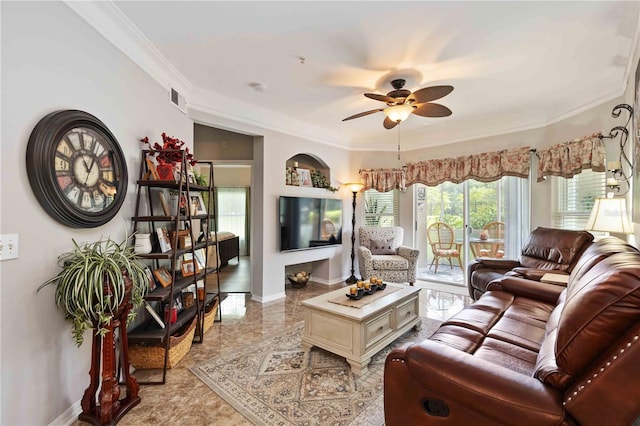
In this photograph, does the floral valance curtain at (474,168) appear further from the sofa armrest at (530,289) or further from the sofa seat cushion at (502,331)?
the sofa seat cushion at (502,331)

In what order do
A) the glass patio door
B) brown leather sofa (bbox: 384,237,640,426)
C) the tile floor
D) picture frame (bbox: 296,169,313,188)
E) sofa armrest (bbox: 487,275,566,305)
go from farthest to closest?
picture frame (bbox: 296,169,313,188) → the glass patio door → sofa armrest (bbox: 487,275,566,305) → the tile floor → brown leather sofa (bbox: 384,237,640,426)

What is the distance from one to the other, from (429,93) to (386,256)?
9.79 feet

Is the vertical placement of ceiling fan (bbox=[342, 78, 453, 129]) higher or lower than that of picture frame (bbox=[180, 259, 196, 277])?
higher

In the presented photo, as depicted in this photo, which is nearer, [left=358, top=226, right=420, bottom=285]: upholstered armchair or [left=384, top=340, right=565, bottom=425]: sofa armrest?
[left=384, top=340, right=565, bottom=425]: sofa armrest

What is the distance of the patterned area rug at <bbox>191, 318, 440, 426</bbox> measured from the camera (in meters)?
1.79

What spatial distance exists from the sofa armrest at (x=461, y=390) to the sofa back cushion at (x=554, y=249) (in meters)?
2.66

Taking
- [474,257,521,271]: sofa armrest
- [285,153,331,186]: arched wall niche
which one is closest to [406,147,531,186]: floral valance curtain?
[474,257,521,271]: sofa armrest

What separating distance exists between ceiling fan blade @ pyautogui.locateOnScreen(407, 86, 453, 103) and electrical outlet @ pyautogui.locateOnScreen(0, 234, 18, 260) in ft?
9.69

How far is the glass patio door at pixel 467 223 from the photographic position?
438cm

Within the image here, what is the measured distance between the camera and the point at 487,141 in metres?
4.42

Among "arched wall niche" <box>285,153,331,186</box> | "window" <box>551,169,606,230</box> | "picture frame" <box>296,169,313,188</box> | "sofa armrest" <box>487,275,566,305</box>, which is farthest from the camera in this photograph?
"arched wall niche" <box>285,153,331,186</box>

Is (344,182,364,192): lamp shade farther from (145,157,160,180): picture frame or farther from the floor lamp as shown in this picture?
(145,157,160,180): picture frame

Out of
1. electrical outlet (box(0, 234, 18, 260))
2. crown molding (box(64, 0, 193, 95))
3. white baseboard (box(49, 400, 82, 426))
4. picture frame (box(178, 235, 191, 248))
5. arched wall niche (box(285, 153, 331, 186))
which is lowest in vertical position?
white baseboard (box(49, 400, 82, 426))

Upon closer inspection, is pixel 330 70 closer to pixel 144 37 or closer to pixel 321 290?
pixel 144 37
